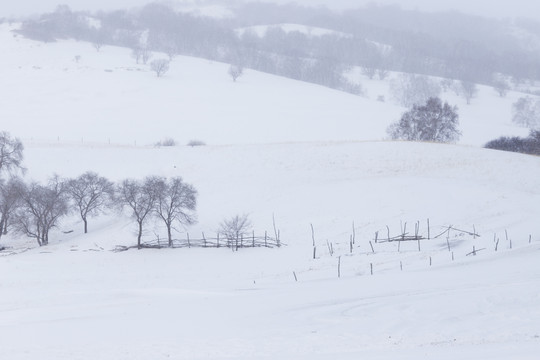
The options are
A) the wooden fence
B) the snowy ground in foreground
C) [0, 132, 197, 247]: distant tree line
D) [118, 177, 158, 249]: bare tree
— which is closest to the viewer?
the snowy ground in foreground

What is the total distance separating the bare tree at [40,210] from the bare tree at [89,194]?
105 cm

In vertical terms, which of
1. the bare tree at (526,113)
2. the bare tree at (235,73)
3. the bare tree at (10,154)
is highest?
the bare tree at (235,73)

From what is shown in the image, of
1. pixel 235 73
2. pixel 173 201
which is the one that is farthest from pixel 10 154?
pixel 235 73

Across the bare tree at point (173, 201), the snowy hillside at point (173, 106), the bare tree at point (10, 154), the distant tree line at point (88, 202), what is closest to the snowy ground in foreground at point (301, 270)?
the distant tree line at point (88, 202)

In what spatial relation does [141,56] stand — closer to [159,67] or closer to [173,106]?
[159,67]

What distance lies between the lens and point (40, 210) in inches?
1832

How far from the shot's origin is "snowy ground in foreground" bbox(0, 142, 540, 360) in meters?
19.4

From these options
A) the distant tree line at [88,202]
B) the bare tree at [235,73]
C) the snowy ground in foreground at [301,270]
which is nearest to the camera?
the snowy ground in foreground at [301,270]

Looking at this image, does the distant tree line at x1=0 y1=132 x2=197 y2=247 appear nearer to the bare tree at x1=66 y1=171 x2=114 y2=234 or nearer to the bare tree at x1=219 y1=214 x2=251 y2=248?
the bare tree at x1=66 y1=171 x2=114 y2=234

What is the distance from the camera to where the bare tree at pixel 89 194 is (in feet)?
161

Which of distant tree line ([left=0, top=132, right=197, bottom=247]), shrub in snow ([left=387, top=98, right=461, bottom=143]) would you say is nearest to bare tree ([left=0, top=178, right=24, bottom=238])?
distant tree line ([left=0, top=132, right=197, bottom=247])

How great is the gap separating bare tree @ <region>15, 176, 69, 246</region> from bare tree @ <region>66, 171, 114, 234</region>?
1046 mm

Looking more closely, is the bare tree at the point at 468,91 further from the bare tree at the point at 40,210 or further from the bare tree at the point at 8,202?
the bare tree at the point at 8,202

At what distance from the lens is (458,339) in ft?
61.2
